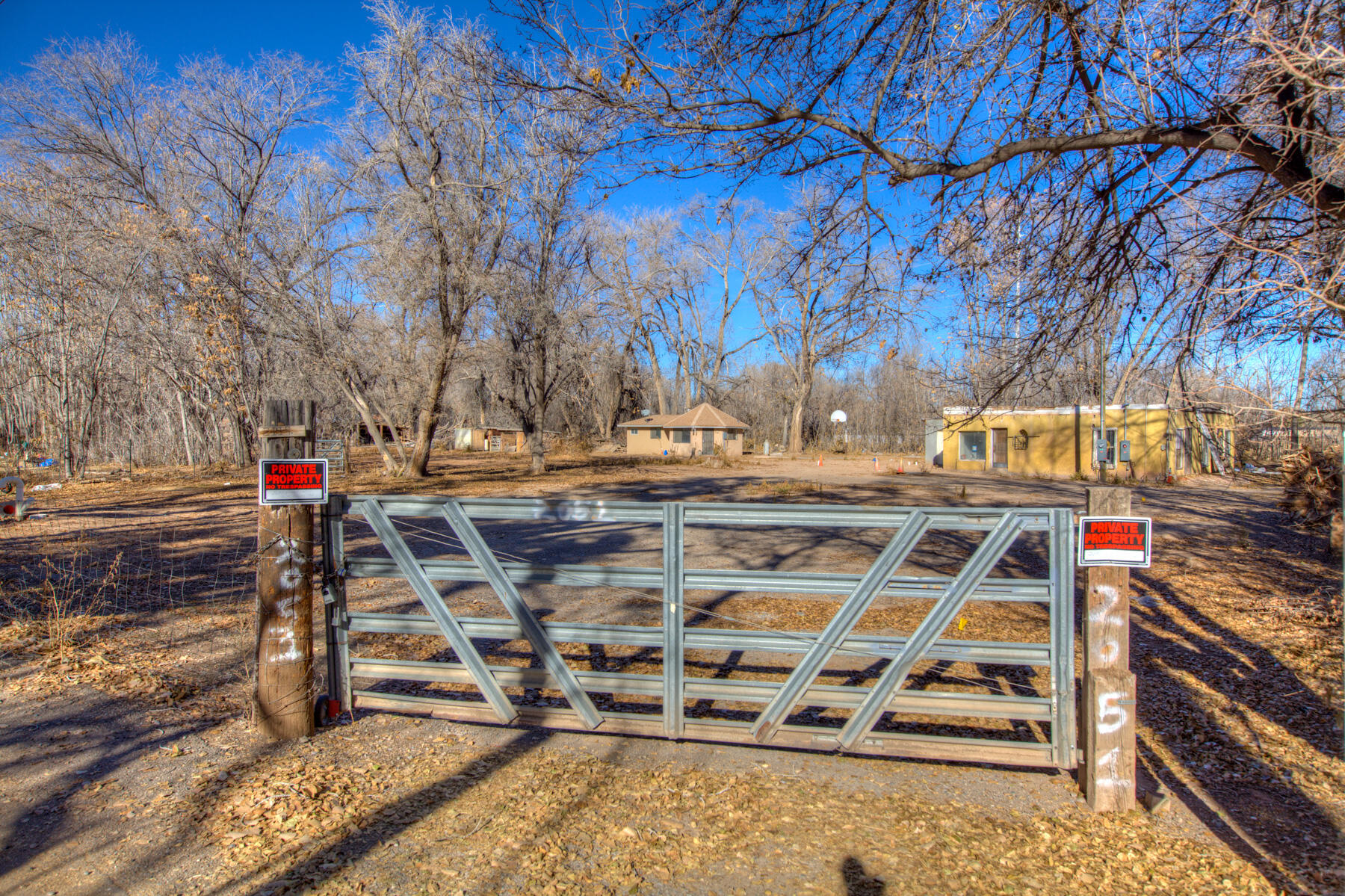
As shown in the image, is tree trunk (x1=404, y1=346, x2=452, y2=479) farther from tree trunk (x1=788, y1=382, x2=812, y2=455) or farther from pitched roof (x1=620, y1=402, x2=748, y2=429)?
tree trunk (x1=788, y1=382, x2=812, y2=455)

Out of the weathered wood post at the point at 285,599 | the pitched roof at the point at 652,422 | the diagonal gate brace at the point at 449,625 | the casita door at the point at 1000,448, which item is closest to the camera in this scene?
the weathered wood post at the point at 285,599

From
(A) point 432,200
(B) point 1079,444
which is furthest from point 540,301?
(B) point 1079,444

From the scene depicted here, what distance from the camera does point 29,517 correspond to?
13281 millimetres

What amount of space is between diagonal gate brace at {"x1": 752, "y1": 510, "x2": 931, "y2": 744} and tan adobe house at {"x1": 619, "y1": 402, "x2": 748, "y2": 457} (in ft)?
135

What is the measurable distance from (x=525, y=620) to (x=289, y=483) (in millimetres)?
1517

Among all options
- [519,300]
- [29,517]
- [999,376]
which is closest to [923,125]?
[999,376]

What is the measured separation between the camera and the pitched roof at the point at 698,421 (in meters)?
46.6

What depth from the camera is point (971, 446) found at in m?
33.7

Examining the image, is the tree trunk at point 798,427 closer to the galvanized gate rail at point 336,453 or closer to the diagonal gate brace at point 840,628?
the galvanized gate rail at point 336,453

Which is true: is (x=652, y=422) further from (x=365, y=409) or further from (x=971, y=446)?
(x=365, y=409)

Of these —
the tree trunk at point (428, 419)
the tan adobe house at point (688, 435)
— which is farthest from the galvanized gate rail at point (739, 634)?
the tan adobe house at point (688, 435)

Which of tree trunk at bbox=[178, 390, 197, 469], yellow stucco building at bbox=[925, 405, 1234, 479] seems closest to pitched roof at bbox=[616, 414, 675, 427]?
yellow stucco building at bbox=[925, 405, 1234, 479]

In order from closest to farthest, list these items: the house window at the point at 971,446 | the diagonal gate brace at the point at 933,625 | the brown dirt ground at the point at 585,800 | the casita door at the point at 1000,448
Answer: the brown dirt ground at the point at 585,800, the diagonal gate brace at the point at 933,625, the casita door at the point at 1000,448, the house window at the point at 971,446

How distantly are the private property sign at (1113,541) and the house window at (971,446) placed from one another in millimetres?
31455
